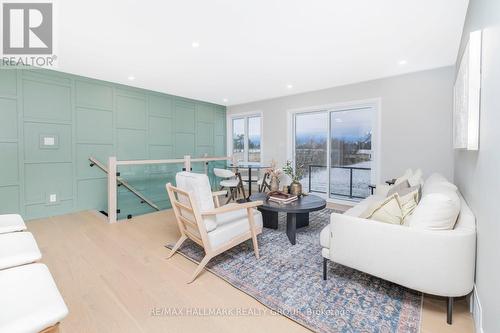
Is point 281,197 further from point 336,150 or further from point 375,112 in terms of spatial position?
point 375,112

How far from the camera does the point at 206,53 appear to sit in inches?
125

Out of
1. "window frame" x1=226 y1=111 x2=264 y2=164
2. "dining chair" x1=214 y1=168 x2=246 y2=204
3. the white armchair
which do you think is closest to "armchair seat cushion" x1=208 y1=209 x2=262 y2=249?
the white armchair

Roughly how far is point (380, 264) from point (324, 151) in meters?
3.58

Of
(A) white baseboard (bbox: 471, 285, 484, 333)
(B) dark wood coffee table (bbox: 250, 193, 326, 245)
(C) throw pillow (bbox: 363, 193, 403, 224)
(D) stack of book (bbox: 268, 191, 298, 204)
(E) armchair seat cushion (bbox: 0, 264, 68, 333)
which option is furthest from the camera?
(D) stack of book (bbox: 268, 191, 298, 204)

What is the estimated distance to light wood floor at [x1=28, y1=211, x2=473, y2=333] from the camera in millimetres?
1565

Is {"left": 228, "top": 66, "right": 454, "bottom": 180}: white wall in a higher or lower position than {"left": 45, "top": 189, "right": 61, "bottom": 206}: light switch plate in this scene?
higher

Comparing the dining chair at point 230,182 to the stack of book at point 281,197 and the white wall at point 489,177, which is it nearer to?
the stack of book at point 281,197

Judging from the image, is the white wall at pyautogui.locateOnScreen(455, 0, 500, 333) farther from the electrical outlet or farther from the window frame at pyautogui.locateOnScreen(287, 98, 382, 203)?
the electrical outlet

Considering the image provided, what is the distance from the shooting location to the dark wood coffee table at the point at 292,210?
2773mm

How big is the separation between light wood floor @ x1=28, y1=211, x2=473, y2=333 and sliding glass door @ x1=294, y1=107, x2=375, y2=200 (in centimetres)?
327

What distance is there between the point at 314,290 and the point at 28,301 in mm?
1805

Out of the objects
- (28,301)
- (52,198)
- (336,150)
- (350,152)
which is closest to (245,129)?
(336,150)

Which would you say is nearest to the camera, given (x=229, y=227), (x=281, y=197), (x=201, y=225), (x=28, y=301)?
(x=28, y=301)

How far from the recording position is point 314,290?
1917 millimetres
